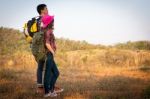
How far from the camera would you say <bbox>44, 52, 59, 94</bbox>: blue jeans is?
9.68 m

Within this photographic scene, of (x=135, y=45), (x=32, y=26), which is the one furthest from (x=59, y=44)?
(x=32, y=26)

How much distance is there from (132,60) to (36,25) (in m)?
23.8

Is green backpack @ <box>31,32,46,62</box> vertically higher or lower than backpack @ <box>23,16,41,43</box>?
lower

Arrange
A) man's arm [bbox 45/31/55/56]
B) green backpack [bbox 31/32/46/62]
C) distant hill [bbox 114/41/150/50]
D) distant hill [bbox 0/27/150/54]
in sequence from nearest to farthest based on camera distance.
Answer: man's arm [bbox 45/31/55/56], green backpack [bbox 31/32/46/62], distant hill [bbox 0/27/150/54], distant hill [bbox 114/41/150/50]

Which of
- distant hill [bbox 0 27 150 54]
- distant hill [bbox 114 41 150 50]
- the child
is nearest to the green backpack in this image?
the child

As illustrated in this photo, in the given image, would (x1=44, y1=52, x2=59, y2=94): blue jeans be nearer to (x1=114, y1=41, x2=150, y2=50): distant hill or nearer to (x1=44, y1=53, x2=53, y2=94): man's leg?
(x1=44, y1=53, x2=53, y2=94): man's leg

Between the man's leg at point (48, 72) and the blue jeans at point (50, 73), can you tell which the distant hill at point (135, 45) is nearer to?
the blue jeans at point (50, 73)

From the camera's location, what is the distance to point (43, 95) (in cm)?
1010

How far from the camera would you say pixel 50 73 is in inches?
387

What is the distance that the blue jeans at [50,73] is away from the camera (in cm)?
968

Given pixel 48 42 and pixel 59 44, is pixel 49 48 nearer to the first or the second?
pixel 48 42

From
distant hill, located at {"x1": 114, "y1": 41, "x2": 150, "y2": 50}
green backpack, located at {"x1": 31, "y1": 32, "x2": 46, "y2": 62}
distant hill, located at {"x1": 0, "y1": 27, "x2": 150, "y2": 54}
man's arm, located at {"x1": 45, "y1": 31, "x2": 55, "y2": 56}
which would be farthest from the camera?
distant hill, located at {"x1": 114, "y1": 41, "x2": 150, "y2": 50}

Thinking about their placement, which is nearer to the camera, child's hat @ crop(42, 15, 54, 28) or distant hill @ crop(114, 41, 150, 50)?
child's hat @ crop(42, 15, 54, 28)

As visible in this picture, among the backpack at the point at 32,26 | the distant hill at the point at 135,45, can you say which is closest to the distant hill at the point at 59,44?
the distant hill at the point at 135,45
